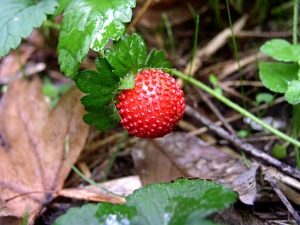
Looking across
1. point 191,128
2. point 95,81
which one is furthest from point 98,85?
point 191,128

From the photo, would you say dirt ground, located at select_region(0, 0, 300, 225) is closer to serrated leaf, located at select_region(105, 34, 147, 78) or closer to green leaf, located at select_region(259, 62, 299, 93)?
green leaf, located at select_region(259, 62, 299, 93)

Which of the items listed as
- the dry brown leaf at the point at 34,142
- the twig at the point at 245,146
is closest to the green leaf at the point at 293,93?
the twig at the point at 245,146

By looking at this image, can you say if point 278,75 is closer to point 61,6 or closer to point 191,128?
point 191,128

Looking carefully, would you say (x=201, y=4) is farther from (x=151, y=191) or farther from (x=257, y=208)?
(x=151, y=191)

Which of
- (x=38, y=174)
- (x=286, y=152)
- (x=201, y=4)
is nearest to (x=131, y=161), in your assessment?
(x=38, y=174)

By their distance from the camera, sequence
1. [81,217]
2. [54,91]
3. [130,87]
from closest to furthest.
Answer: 1. [81,217]
2. [130,87]
3. [54,91]

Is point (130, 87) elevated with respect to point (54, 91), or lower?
elevated
